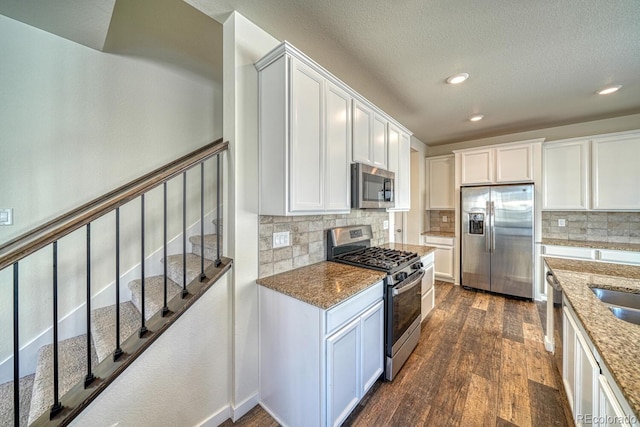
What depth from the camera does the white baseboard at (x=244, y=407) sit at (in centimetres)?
162

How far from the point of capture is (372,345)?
1789mm

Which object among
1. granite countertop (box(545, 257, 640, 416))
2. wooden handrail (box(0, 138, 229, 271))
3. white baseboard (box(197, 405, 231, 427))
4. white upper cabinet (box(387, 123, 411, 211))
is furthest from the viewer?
white upper cabinet (box(387, 123, 411, 211))

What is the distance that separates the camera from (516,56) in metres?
2.09

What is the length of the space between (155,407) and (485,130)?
5.24m

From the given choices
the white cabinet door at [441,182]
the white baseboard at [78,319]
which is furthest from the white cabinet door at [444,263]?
the white baseboard at [78,319]

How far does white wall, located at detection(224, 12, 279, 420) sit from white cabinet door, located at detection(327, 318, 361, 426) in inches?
24.5

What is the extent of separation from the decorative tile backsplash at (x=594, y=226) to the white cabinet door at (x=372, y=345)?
3803 mm

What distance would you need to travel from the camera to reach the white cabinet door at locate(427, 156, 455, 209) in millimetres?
4586

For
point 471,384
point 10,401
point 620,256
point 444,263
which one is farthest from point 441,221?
point 10,401

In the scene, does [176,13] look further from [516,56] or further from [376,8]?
[516,56]

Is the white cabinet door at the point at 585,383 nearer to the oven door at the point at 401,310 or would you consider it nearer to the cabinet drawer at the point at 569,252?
the oven door at the point at 401,310

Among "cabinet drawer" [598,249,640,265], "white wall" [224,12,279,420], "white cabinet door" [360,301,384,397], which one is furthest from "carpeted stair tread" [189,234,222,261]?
"cabinet drawer" [598,249,640,265]

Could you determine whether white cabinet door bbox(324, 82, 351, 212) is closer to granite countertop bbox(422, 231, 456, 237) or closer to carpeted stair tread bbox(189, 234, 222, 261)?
carpeted stair tread bbox(189, 234, 222, 261)

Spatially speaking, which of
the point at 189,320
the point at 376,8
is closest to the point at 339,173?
the point at 376,8
